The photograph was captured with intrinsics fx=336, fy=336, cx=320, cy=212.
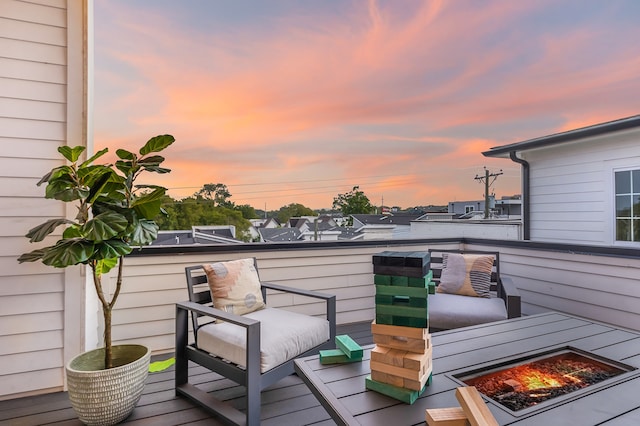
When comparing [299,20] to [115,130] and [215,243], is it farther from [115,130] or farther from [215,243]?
[215,243]

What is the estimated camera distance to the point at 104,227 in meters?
1.68

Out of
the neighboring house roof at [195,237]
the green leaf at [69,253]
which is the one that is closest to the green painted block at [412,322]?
the green leaf at [69,253]

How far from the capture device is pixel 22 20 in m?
2.06

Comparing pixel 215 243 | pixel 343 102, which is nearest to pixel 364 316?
pixel 215 243

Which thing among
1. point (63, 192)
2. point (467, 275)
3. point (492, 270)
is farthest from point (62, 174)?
point (492, 270)

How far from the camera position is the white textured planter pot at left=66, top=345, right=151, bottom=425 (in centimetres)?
173

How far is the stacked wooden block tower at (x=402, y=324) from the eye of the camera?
3.60ft

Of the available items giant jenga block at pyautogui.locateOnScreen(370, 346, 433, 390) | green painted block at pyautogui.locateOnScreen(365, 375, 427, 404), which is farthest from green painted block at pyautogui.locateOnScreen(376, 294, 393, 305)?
green painted block at pyautogui.locateOnScreen(365, 375, 427, 404)

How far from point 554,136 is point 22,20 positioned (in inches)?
224

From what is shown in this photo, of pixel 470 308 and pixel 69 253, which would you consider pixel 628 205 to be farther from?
pixel 69 253

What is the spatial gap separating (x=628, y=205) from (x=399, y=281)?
4.85 metres

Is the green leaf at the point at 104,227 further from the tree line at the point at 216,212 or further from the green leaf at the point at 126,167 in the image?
the tree line at the point at 216,212

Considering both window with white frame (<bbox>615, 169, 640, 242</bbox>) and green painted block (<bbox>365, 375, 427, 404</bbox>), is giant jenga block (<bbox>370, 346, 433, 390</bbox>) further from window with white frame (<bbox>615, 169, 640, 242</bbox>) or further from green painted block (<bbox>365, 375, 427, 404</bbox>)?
window with white frame (<bbox>615, 169, 640, 242</bbox>)

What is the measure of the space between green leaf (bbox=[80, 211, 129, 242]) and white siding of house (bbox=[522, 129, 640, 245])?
17.4 feet
